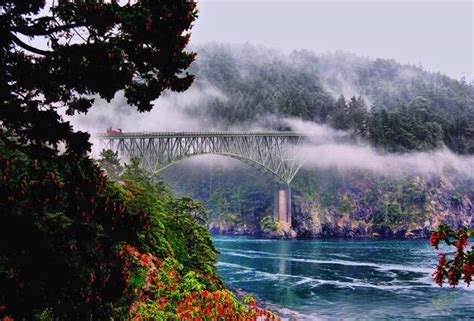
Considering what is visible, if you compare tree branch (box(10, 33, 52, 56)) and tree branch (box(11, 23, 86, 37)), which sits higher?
tree branch (box(11, 23, 86, 37))

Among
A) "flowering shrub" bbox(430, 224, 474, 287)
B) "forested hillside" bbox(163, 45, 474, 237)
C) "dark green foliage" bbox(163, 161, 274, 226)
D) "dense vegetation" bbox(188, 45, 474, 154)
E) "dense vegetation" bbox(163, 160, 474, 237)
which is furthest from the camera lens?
"dark green foliage" bbox(163, 161, 274, 226)

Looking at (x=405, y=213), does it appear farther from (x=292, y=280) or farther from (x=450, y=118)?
(x=292, y=280)

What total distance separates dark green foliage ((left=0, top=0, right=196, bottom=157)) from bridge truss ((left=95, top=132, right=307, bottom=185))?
51.0 meters

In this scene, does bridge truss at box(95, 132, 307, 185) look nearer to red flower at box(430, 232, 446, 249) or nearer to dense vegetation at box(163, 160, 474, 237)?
dense vegetation at box(163, 160, 474, 237)

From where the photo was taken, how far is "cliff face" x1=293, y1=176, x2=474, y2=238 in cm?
9541

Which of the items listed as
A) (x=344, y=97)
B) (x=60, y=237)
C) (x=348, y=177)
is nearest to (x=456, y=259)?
(x=60, y=237)

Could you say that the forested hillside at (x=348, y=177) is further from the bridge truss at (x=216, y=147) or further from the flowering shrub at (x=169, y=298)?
the flowering shrub at (x=169, y=298)

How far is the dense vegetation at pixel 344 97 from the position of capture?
11025 cm

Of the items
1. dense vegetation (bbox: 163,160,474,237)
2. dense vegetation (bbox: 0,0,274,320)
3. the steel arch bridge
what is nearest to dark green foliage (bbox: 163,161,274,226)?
dense vegetation (bbox: 163,160,474,237)

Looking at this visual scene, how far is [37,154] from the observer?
7.40 m

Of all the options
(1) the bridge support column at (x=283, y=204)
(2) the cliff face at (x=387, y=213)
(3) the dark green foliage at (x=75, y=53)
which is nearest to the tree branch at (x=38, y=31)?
(3) the dark green foliage at (x=75, y=53)

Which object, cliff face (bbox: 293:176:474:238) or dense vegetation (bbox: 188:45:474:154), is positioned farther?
dense vegetation (bbox: 188:45:474:154)

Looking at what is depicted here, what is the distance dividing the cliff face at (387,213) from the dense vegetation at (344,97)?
10.2 m

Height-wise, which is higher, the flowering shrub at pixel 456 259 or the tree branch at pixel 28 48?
the tree branch at pixel 28 48
